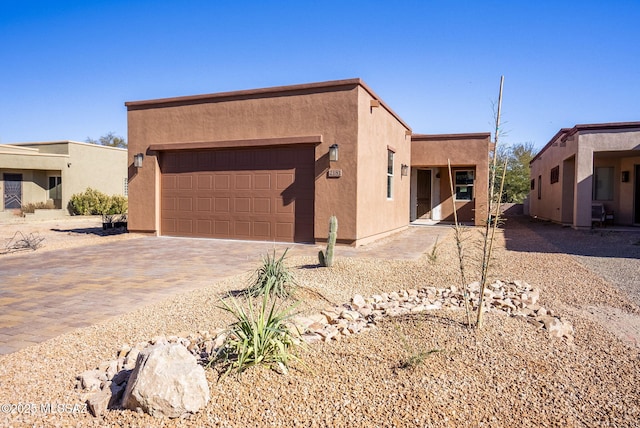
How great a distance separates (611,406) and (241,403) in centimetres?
241

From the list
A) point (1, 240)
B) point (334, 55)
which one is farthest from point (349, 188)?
point (1, 240)

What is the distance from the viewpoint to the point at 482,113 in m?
4.70

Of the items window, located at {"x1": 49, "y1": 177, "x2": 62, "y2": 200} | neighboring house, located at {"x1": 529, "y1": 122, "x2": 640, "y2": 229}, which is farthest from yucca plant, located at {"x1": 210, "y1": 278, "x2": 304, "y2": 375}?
window, located at {"x1": 49, "y1": 177, "x2": 62, "y2": 200}

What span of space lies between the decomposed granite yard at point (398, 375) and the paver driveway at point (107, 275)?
56cm

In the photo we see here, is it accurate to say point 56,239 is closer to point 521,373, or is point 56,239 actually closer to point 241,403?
point 241,403

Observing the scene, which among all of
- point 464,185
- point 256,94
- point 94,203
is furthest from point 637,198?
point 94,203

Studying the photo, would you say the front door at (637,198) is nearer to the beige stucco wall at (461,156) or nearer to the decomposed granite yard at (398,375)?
the beige stucco wall at (461,156)

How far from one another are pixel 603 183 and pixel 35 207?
28.2m

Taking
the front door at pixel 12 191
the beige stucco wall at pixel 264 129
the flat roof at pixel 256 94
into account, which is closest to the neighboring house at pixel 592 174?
the flat roof at pixel 256 94

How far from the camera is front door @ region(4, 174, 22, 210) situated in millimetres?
24962

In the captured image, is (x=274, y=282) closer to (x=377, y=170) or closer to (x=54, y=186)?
(x=377, y=170)

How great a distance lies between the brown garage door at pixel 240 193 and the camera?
471 inches

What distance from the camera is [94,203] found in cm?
2614

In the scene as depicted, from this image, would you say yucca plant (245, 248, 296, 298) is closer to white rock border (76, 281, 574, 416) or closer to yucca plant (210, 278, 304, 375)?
white rock border (76, 281, 574, 416)
